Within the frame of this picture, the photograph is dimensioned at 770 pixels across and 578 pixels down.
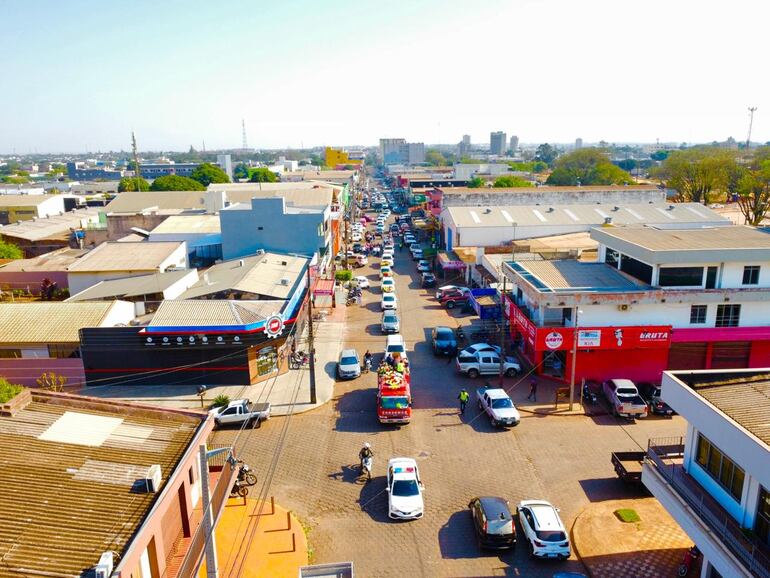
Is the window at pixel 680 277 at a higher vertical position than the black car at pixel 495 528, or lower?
higher

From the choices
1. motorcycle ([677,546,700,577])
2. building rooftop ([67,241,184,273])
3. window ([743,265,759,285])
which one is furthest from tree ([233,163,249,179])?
motorcycle ([677,546,700,577])

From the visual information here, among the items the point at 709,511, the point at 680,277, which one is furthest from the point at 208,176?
the point at 709,511

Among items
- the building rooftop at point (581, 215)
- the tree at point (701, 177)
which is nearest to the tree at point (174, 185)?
the building rooftop at point (581, 215)

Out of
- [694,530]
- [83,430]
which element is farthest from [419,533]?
[83,430]

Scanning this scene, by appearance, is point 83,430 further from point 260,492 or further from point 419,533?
point 419,533

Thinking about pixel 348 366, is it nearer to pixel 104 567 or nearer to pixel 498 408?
pixel 498 408

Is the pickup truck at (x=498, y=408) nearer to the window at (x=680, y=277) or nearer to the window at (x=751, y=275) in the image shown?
the window at (x=680, y=277)

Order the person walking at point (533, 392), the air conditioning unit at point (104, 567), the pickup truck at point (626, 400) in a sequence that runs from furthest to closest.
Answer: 1. the person walking at point (533, 392)
2. the pickup truck at point (626, 400)
3. the air conditioning unit at point (104, 567)

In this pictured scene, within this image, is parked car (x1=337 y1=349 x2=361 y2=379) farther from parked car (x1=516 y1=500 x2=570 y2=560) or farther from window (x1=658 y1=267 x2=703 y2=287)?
window (x1=658 y1=267 x2=703 y2=287)

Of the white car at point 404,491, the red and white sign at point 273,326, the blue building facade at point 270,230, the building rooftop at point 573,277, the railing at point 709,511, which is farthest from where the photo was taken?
the blue building facade at point 270,230
